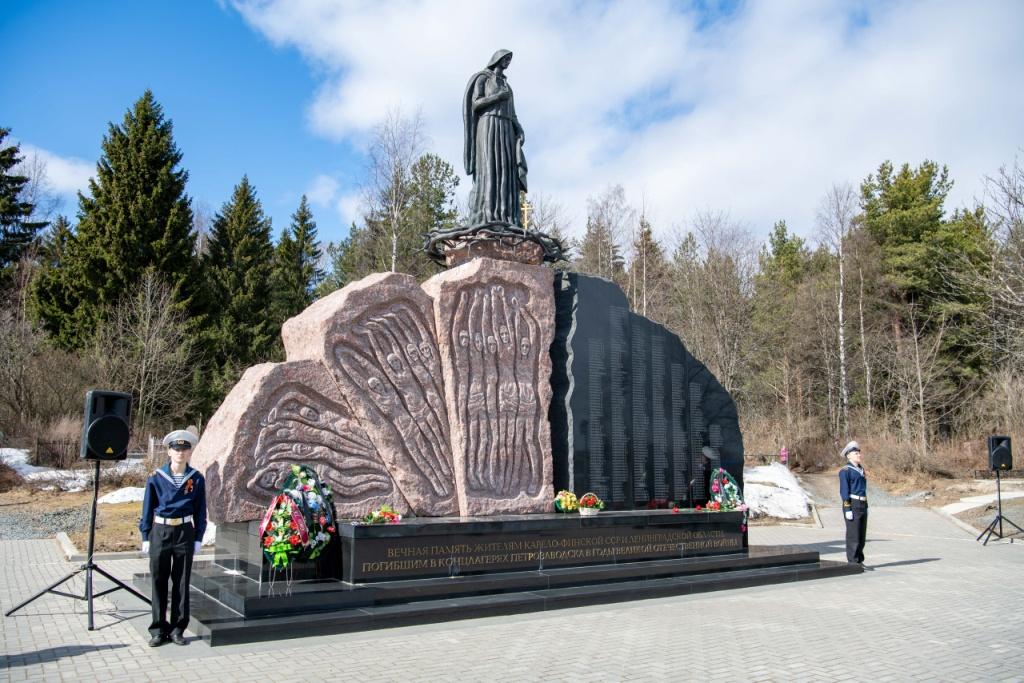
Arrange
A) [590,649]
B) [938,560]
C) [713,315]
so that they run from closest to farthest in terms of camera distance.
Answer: [590,649] < [938,560] < [713,315]

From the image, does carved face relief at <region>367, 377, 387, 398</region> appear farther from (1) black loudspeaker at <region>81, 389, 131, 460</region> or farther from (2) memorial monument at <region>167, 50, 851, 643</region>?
(1) black loudspeaker at <region>81, 389, 131, 460</region>

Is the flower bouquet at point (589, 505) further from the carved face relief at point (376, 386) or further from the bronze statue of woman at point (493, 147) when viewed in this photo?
the bronze statue of woman at point (493, 147)

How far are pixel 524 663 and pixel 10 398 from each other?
22235 mm

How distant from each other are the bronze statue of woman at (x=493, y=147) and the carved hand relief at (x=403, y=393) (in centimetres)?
215

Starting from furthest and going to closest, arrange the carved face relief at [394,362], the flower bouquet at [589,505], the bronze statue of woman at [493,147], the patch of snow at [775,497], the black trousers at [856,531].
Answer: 1. the patch of snow at [775,497]
2. the black trousers at [856,531]
3. the bronze statue of woman at [493,147]
4. the flower bouquet at [589,505]
5. the carved face relief at [394,362]

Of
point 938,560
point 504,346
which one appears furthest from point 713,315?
point 504,346

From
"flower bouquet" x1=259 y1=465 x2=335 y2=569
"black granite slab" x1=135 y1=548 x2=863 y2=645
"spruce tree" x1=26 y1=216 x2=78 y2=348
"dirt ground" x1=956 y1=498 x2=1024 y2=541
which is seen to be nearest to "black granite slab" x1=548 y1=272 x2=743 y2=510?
"black granite slab" x1=135 y1=548 x2=863 y2=645

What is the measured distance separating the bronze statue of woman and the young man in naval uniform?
5.07m

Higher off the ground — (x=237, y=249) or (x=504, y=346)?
(x=237, y=249)

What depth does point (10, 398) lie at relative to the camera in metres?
22.0

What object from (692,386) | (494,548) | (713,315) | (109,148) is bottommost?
(494,548)

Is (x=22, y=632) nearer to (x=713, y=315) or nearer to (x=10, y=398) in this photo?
(x=10, y=398)

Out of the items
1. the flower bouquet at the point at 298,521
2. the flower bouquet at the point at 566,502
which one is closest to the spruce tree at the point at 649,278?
the flower bouquet at the point at 566,502

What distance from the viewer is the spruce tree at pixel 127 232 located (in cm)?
2692
